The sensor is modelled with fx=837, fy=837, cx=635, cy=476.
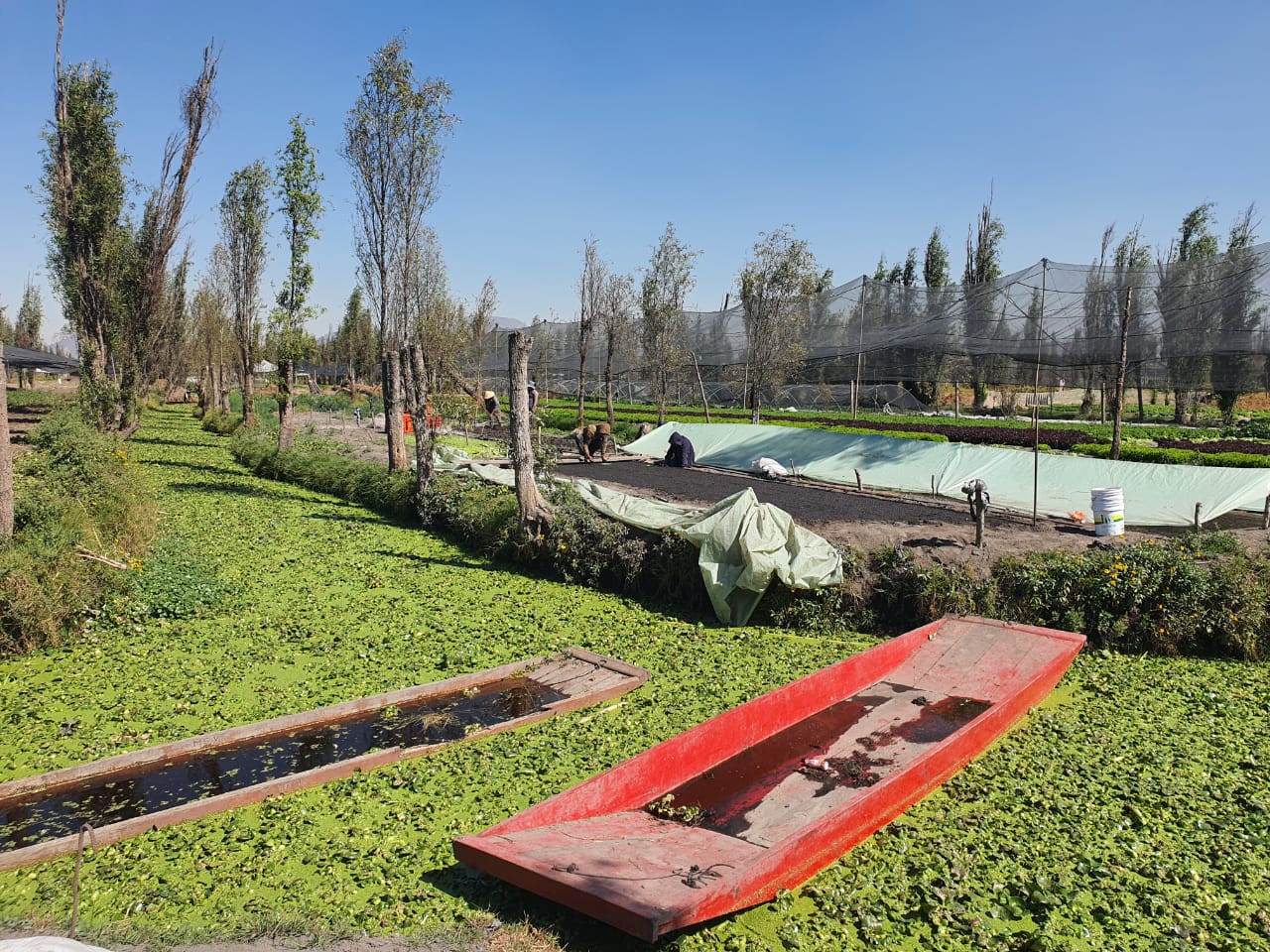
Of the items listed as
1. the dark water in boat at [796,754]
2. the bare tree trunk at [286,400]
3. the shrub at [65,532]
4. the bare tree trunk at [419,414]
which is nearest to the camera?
the dark water in boat at [796,754]

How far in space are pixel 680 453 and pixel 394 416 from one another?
7.05 m

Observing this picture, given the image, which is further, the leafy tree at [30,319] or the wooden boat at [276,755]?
the leafy tree at [30,319]

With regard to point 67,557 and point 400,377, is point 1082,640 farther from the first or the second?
point 400,377

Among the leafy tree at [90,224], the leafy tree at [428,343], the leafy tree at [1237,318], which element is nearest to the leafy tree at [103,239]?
the leafy tree at [90,224]

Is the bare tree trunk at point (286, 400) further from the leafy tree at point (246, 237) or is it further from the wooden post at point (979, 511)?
the wooden post at point (979, 511)

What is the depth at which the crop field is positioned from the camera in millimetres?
4336


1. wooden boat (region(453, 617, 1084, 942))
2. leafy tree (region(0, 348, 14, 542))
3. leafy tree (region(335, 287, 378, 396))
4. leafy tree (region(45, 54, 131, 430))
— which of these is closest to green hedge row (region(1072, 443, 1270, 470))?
wooden boat (region(453, 617, 1084, 942))

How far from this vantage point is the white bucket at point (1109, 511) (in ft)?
35.3

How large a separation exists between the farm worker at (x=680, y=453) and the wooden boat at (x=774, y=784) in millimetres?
12408

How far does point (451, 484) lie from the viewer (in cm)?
1502

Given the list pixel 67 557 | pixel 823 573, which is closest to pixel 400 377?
Answer: pixel 67 557

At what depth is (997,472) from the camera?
14586mm

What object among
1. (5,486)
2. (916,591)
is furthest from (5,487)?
(916,591)

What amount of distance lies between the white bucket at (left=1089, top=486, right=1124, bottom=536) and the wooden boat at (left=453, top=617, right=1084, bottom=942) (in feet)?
10.6
